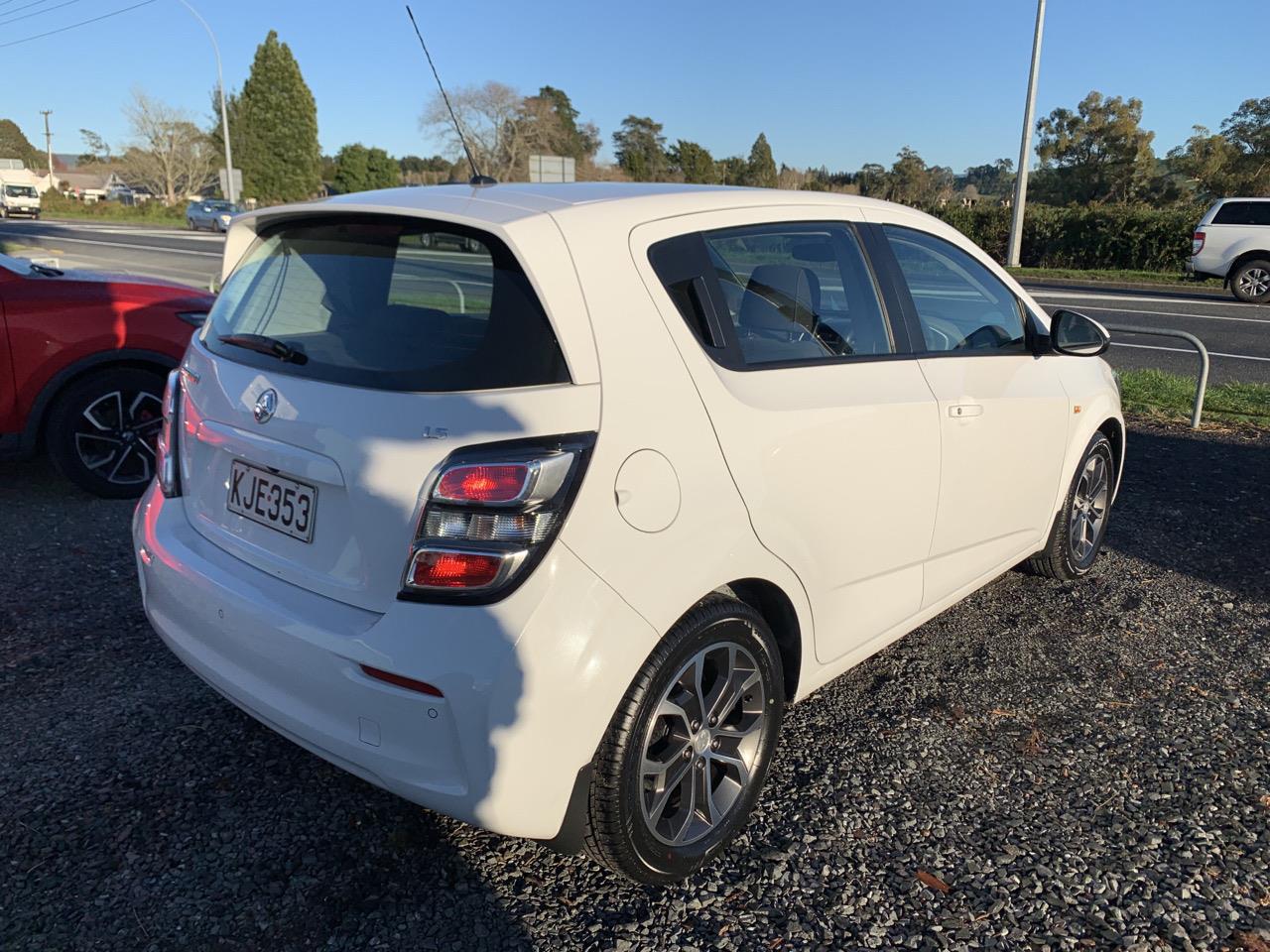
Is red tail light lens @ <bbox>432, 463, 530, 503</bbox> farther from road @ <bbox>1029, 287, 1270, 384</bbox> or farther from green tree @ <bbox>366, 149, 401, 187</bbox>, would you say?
green tree @ <bbox>366, 149, 401, 187</bbox>

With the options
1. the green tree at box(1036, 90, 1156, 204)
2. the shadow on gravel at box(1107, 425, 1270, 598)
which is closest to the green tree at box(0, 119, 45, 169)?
the green tree at box(1036, 90, 1156, 204)

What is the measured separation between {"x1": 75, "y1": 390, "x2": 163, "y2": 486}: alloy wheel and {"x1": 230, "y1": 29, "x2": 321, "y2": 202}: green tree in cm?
6737

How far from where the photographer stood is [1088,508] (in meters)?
4.61

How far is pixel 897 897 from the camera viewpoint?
2.48 meters

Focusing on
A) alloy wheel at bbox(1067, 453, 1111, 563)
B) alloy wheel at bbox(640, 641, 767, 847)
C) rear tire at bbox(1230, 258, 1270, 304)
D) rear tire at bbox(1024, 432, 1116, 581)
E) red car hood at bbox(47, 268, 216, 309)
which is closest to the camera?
alloy wheel at bbox(640, 641, 767, 847)

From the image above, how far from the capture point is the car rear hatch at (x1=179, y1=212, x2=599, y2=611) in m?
2.13

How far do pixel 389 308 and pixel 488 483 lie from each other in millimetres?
696

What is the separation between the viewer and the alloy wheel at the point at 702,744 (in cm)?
242

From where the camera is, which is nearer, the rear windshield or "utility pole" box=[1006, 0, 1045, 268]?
the rear windshield

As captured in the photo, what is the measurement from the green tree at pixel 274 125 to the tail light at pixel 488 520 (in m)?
71.5

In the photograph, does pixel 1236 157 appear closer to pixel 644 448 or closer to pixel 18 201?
pixel 644 448

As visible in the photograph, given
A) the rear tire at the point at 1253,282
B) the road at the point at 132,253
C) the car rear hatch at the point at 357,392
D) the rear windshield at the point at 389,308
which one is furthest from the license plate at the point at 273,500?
the rear tire at the point at 1253,282

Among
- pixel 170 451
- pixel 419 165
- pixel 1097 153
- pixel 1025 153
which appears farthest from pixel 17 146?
pixel 170 451

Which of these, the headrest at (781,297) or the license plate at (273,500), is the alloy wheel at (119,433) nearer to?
the license plate at (273,500)
